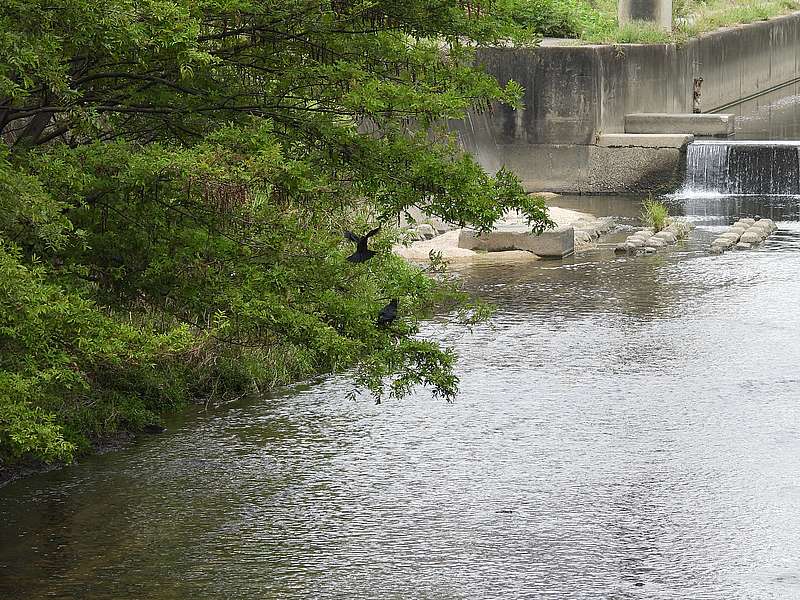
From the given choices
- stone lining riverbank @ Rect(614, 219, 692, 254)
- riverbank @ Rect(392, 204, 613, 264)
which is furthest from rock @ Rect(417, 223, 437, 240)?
stone lining riverbank @ Rect(614, 219, 692, 254)

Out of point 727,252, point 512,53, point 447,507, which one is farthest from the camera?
point 512,53

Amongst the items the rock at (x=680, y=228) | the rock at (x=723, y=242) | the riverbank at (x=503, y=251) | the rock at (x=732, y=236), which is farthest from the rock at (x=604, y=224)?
the rock at (x=723, y=242)

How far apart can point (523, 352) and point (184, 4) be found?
7.28 metres

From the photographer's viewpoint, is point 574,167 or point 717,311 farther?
point 574,167

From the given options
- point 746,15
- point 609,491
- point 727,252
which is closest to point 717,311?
point 727,252

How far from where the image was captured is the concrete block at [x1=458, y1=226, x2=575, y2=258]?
20984 mm

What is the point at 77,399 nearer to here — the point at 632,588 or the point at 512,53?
the point at 632,588

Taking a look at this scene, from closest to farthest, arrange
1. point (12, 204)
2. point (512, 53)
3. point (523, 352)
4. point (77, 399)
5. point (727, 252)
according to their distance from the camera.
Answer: point (12, 204) < point (77, 399) < point (523, 352) < point (727, 252) < point (512, 53)

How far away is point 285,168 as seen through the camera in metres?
8.79

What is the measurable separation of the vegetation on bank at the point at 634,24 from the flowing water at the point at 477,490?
43.3 feet

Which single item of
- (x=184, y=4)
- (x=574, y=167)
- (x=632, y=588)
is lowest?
(x=632, y=588)

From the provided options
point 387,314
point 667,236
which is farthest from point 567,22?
point 387,314

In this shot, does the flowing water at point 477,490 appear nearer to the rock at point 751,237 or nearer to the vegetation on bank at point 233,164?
the vegetation on bank at point 233,164

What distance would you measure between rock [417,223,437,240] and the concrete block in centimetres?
97
